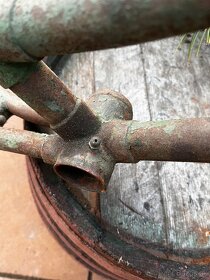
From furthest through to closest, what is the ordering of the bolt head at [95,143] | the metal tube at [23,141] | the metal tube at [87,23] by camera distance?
the metal tube at [23,141]
the bolt head at [95,143]
the metal tube at [87,23]

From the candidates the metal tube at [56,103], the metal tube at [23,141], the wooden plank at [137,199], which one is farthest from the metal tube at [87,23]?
the wooden plank at [137,199]

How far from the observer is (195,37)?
Result: 163cm

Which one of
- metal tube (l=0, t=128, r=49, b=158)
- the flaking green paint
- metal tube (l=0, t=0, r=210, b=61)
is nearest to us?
metal tube (l=0, t=0, r=210, b=61)

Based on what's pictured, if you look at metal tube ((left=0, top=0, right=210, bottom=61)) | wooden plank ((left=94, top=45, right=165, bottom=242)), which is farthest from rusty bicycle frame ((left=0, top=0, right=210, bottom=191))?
wooden plank ((left=94, top=45, right=165, bottom=242))

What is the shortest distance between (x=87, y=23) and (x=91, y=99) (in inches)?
25.0

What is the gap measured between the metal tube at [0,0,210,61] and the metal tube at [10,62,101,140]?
5.8 inches

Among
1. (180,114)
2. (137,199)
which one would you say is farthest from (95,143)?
(180,114)

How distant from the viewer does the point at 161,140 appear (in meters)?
0.87

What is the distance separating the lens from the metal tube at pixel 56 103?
0.78 metres

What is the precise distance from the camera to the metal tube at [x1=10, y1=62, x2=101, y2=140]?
78 centimetres

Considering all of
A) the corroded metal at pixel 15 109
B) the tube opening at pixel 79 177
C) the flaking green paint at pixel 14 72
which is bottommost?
the tube opening at pixel 79 177

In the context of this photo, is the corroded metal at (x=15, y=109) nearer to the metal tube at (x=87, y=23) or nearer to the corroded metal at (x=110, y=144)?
the corroded metal at (x=110, y=144)

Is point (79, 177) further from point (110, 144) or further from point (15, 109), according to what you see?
point (15, 109)

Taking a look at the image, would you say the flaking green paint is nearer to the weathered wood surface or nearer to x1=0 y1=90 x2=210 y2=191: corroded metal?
x1=0 y1=90 x2=210 y2=191: corroded metal
